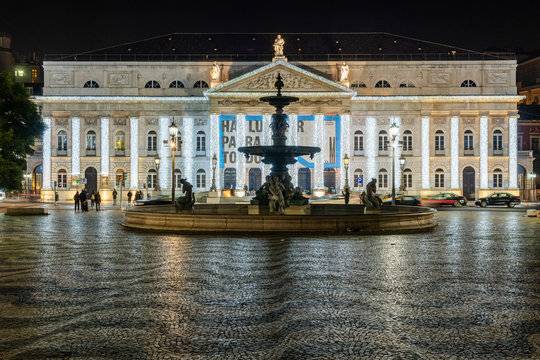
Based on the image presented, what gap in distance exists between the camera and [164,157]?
2506 inches

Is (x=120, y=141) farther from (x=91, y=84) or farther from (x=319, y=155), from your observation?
(x=319, y=155)

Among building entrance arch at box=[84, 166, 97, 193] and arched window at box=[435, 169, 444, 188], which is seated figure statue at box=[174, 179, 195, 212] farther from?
arched window at box=[435, 169, 444, 188]

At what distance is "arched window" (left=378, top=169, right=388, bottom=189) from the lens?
6303cm

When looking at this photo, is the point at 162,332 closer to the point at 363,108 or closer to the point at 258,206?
the point at 258,206

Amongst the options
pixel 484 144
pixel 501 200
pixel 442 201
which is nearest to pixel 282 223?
pixel 442 201

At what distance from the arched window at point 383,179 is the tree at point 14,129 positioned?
36043 millimetres

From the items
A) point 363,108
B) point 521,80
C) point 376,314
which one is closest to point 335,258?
point 376,314

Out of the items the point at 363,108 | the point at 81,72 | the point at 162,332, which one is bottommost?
the point at 162,332

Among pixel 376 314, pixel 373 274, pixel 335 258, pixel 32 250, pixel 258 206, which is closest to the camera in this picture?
pixel 376 314

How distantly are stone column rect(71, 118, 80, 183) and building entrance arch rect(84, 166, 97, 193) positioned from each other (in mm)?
1028

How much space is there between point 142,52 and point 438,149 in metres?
34.8

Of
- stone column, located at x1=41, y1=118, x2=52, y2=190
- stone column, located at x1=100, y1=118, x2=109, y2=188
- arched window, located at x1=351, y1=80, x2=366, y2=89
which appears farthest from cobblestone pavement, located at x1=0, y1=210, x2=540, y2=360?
stone column, located at x1=41, y1=118, x2=52, y2=190

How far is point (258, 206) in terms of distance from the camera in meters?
23.4

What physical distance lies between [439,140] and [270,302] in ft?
191
